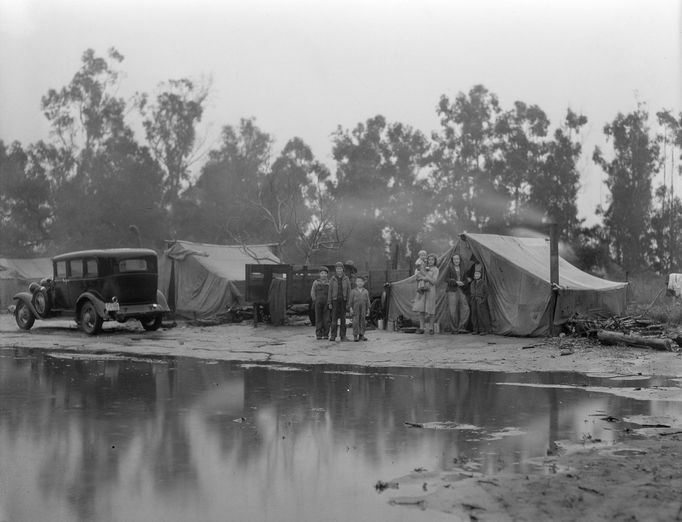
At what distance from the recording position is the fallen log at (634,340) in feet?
48.9

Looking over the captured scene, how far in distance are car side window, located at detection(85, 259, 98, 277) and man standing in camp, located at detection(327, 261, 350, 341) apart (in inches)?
269

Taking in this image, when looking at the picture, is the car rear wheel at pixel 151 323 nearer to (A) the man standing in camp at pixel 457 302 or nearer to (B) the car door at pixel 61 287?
(B) the car door at pixel 61 287

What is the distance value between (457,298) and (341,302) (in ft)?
9.11

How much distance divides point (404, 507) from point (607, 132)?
45883 mm

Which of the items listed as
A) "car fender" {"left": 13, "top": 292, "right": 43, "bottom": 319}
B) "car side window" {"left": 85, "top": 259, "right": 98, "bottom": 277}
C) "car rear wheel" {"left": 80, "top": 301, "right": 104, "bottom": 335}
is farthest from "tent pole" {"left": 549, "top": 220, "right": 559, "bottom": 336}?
"car fender" {"left": 13, "top": 292, "right": 43, "bottom": 319}

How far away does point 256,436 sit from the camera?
753cm

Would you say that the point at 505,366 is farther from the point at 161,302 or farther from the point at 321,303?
the point at 161,302

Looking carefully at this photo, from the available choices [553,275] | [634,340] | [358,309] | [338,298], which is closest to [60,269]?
[338,298]

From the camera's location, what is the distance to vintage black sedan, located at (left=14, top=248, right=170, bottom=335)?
846 inches

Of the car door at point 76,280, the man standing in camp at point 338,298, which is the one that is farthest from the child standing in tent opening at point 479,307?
the car door at point 76,280

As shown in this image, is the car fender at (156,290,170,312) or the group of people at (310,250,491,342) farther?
the car fender at (156,290,170,312)

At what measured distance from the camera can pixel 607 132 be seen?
47812 mm

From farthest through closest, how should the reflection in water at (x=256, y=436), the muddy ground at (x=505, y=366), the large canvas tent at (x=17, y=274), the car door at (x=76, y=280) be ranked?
the large canvas tent at (x=17, y=274)
the car door at (x=76, y=280)
the reflection in water at (x=256, y=436)
the muddy ground at (x=505, y=366)

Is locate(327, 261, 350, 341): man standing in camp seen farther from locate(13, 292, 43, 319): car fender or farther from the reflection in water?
locate(13, 292, 43, 319): car fender
